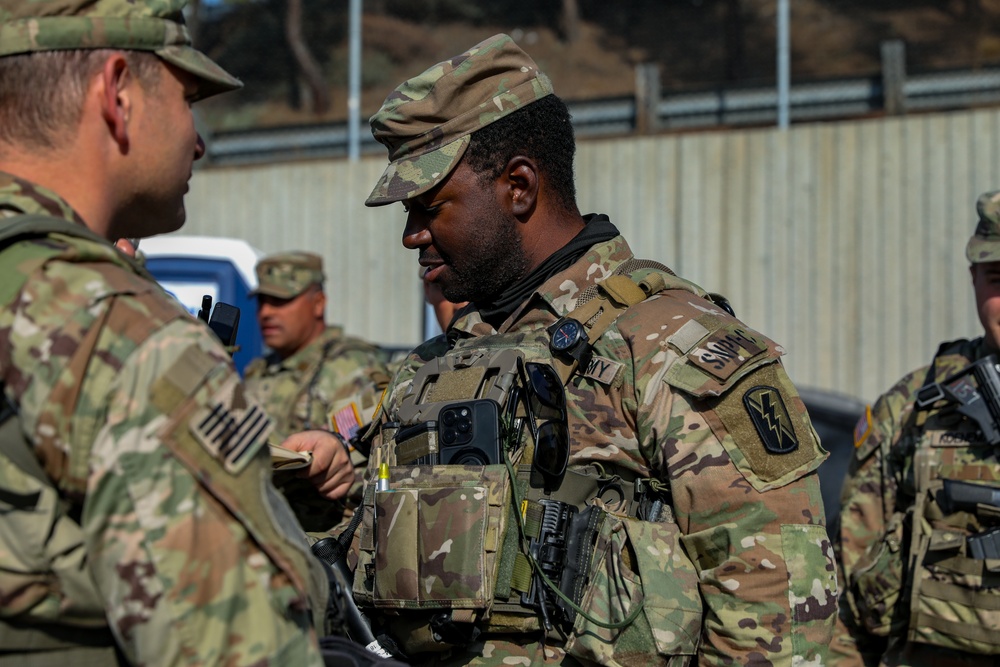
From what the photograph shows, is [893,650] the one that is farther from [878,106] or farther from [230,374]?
[878,106]

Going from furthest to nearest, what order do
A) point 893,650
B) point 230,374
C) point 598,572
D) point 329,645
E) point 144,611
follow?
1. point 893,650
2. point 598,572
3. point 329,645
4. point 230,374
5. point 144,611

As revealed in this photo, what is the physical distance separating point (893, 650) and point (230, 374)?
120 inches

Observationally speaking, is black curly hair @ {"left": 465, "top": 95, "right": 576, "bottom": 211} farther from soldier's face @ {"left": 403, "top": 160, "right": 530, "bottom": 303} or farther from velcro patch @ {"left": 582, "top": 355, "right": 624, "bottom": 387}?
velcro patch @ {"left": 582, "top": 355, "right": 624, "bottom": 387}

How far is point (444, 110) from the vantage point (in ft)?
8.11

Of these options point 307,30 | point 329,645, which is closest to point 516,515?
point 329,645

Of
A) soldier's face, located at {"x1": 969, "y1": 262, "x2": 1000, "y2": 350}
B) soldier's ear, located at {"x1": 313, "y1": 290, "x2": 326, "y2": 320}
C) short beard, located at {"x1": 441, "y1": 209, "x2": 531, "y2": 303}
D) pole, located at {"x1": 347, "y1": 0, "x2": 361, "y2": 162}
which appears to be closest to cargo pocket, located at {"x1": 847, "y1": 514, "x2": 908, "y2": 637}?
soldier's face, located at {"x1": 969, "y1": 262, "x2": 1000, "y2": 350}

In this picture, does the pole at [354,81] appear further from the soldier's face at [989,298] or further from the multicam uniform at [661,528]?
the multicam uniform at [661,528]

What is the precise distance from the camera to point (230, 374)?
1.41 m

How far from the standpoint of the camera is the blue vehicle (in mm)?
6684

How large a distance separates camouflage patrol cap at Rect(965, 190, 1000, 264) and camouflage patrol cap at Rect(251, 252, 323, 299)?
13.8 ft

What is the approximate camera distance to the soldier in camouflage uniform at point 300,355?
659 cm

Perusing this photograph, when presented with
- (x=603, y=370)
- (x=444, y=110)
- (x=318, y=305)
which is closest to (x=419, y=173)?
(x=444, y=110)

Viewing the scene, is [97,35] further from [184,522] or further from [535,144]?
[535,144]

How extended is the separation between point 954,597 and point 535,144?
2.09 m
